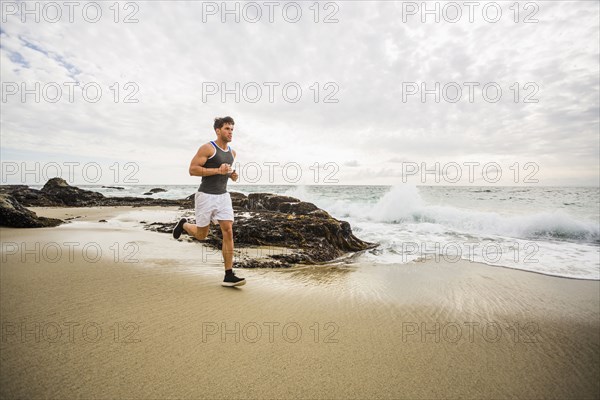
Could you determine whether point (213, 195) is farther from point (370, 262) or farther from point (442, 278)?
point (442, 278)

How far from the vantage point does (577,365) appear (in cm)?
240

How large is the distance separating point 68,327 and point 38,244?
4314 mm

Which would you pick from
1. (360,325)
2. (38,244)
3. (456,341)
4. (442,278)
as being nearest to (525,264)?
(442,278)

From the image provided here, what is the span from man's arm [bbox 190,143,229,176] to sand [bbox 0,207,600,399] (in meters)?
1.58

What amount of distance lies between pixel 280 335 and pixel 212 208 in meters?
2.06

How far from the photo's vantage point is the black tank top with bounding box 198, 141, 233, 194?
376cm

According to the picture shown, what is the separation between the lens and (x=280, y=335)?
2.59 m

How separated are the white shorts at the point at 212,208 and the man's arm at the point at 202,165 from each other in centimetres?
36

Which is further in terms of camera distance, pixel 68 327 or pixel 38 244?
pixel 38 244

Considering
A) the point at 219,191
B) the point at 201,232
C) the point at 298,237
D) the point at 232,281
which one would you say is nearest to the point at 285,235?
the point at 298,237
